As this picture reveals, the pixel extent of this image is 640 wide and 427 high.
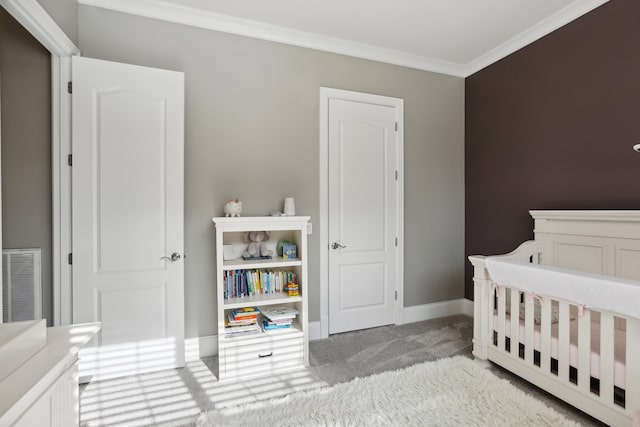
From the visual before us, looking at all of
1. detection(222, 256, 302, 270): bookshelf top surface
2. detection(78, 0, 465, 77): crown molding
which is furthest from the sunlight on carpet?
detection(78, 0, 465, 77): crown molding

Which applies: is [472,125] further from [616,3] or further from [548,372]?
[548,372]

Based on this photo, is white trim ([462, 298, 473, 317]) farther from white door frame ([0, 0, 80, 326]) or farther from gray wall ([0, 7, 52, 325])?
gray wall ([0, 7, 52, 325])

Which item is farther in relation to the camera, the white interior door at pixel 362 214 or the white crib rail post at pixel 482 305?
the white interior door at pixel 362 214

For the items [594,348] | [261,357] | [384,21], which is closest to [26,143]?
[261,357]

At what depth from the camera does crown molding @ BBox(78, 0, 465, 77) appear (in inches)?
94.7

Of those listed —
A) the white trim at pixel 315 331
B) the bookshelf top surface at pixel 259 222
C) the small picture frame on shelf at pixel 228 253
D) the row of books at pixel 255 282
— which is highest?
the bookshelf top surface at pixel 259 222

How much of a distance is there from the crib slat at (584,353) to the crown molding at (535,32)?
2.17 meters

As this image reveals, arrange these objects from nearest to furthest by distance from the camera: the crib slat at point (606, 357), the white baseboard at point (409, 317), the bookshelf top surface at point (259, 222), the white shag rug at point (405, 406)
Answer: the crib slat at point (606, 357)
the white shag rug at point (405, 406)
the bookshelf top surface at point (259, 222)
the white baseboard at point (409, 317)

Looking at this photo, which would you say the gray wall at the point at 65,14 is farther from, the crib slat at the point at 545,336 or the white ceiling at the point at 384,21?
the crib slat at the point at 545,336

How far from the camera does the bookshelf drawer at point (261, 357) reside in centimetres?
228

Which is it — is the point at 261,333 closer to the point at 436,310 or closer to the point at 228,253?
the point at 228,253

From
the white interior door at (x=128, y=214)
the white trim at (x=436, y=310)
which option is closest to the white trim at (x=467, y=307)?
the white trim at (x=436, y=310)

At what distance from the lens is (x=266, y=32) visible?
2.74 m

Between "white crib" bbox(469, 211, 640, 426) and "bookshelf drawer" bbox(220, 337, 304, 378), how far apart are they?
1.33 m
